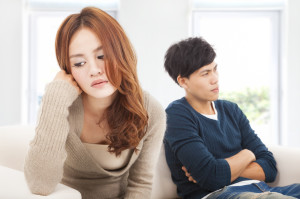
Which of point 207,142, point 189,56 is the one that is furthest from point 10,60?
point 207,142

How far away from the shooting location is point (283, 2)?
4.68 metres

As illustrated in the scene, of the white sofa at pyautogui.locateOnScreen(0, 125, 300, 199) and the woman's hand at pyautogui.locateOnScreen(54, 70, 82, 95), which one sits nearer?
the white sofa at pyautogui.locateOnScreen(0, 125, 300, 199)

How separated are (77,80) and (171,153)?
72 cm

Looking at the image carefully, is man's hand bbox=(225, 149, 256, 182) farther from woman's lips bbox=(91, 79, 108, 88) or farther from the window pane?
the window pane

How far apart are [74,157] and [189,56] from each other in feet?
2.69

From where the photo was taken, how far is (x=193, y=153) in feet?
5.45

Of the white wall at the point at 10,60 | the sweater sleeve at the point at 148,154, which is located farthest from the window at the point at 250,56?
the sweater sleeve at the point at 148,154

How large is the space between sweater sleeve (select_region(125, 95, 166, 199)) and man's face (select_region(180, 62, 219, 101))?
44 cm

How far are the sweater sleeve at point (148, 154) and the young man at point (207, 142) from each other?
0.89 ft

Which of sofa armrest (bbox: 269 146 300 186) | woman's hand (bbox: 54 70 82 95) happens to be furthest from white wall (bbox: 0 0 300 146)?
woman's hand (bbox: 54 70 82 95)

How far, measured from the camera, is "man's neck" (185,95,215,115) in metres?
1.88

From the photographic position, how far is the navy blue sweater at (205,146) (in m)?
1.65

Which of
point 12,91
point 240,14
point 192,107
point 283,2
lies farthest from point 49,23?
point 192,107

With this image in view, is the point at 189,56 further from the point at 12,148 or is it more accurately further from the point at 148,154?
the point at 12,148
